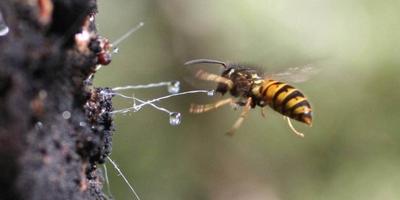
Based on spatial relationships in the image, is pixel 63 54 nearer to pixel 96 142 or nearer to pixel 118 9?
pixel 96 142

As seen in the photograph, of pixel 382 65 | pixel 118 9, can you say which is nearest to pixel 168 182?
pixel 118 9

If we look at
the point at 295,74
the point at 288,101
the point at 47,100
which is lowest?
the point at 47,100

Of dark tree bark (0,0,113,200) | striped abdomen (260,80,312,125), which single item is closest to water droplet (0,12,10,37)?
dark tree bark (0,0,113,200)

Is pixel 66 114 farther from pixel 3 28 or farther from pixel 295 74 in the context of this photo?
pixel 295 74

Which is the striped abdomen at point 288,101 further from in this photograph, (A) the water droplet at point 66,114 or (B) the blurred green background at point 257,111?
(B) the blurred green background at point 257,111

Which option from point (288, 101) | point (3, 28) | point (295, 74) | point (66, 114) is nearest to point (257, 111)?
point (295, 74)
